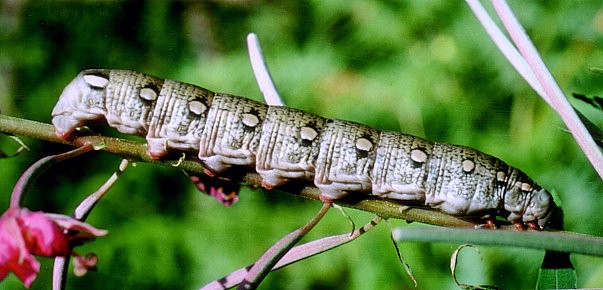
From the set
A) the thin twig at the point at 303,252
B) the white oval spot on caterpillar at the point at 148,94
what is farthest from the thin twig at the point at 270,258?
the white oval spot on caterpillar at the point at 148,94

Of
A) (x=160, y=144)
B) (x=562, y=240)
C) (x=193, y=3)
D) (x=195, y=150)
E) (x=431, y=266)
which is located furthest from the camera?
(x=193, y=3)

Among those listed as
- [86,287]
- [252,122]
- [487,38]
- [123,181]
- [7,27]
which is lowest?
[86,287]

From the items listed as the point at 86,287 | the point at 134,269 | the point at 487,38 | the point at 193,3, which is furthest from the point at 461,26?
the point at 86,287

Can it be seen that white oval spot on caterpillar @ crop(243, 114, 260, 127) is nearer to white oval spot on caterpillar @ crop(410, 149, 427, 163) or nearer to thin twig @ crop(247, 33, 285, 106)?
thin twig @ crop(247, 33, 285, 106)

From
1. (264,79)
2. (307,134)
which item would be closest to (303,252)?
(264,79)

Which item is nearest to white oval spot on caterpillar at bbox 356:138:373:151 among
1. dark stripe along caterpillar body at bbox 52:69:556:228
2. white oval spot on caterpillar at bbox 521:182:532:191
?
dark stripe along caterpillar body at bbox 52:69:556:228

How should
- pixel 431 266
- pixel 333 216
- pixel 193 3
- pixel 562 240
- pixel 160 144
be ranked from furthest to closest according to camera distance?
1. pixel 193 3
2. pixel 333 216
3. pixel 431 266
4. pixel 160 144
5. pixel 562 240

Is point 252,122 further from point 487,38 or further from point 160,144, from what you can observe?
point 487,38
